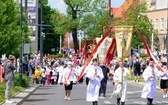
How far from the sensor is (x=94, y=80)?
76.2 feet

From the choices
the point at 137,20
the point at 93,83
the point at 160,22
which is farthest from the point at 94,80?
the point at 160,22

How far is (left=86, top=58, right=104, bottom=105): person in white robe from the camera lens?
22862 mm

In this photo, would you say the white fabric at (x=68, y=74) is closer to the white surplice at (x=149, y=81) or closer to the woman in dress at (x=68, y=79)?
the woman in dress at (x=68, y=79)

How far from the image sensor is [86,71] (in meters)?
23.5

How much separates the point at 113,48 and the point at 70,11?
56067mm

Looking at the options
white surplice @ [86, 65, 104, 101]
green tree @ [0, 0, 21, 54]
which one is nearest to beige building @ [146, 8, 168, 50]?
green tree @ [0, 0, 21, 54]

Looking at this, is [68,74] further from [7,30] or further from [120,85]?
[120,85]

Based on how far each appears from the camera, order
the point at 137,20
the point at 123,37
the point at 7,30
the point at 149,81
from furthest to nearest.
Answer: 1. the point at 137,20
2. the point at 7,30
3. the point at 123,37
4. the point at 149,81

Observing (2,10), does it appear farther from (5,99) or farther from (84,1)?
(84,1)

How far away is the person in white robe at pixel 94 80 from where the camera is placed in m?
22.9

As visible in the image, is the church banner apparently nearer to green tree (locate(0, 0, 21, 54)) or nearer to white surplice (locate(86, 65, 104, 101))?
white surplice (locate(86, 65, 104, 101))

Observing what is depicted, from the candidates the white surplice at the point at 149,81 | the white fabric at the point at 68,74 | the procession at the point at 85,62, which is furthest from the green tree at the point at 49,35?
the white surplice at the point at 149,81

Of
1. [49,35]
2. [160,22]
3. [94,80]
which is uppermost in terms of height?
[160,22]

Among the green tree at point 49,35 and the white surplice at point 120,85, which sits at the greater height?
the green tree at point 49,35
